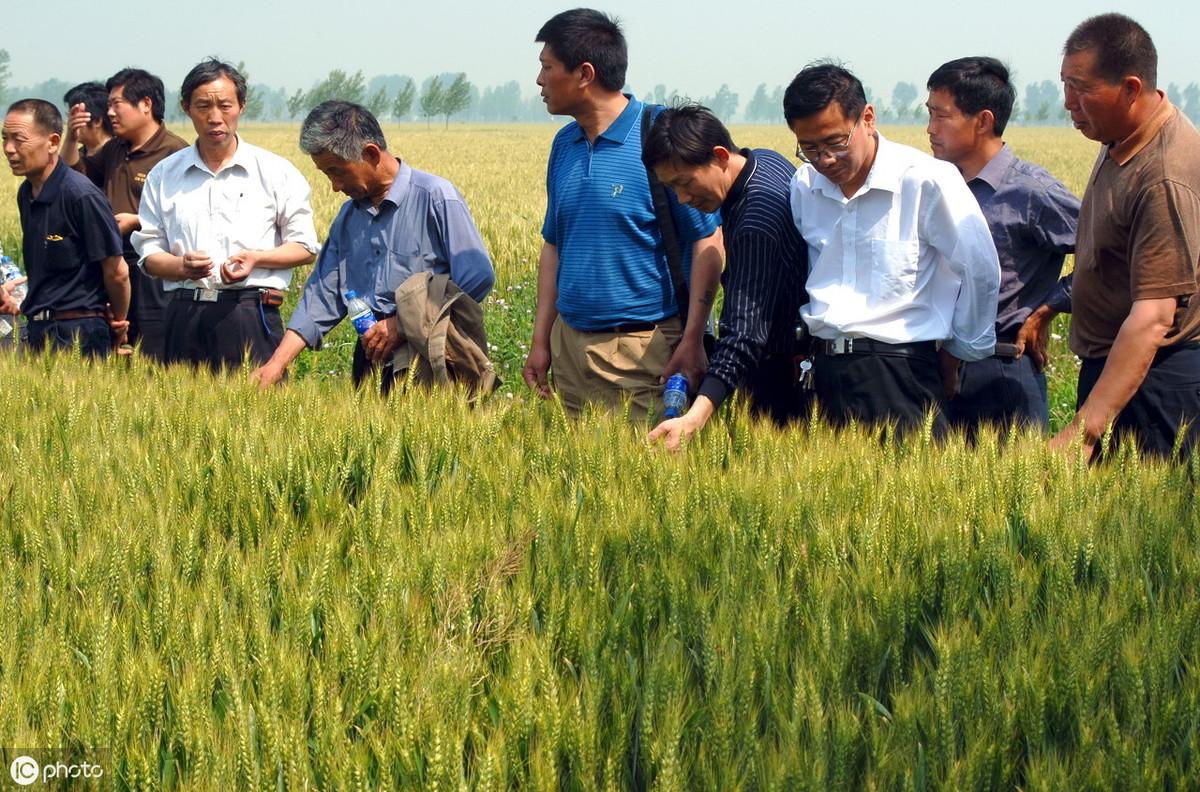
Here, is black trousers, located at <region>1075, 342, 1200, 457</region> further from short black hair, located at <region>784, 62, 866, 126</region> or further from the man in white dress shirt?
the man in white dress shirt

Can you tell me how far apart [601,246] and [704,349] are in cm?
48

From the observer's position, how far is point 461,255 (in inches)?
187

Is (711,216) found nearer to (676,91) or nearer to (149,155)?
(676,91)

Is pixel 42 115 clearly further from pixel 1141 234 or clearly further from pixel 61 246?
pixel 1141 234

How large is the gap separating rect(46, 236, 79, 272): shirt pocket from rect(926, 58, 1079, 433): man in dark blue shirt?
11.9 ft

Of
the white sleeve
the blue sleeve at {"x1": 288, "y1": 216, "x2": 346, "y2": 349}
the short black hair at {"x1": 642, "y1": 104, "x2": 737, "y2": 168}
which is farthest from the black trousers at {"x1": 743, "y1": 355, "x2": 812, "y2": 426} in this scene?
the blue sleeve at {"x1": 288, "y1": 216, "x2": 346, "y2": 349}

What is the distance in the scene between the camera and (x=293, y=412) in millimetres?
4020

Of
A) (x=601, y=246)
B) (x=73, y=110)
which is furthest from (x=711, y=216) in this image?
(x=73, y=110)

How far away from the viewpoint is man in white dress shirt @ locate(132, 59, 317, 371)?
526 centimetres

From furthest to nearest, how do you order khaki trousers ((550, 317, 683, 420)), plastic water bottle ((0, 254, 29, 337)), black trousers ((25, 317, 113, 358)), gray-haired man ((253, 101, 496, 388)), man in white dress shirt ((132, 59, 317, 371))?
plastic water bottle ((0, 254, 29, 337)) → black trousers ((25, 317, 113, 358)) → man in white dress shirt ((132, 59, 317, 371)) → gray-haired man ((253, 101, 496, 388)) → khaki trousers ((550, 317, 683, 420))

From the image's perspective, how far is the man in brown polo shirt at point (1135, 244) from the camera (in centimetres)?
324

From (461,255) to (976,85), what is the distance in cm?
185

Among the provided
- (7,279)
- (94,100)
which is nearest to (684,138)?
(7,279)

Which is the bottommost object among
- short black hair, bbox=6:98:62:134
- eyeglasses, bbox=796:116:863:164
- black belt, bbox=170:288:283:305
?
black belt, bbox=170:288:283:305
